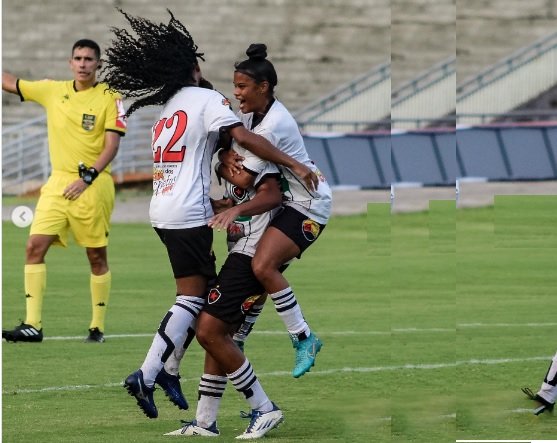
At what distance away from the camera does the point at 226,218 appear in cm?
732

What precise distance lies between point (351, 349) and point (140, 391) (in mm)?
4242

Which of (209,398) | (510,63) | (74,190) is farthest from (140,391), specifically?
(510,63)

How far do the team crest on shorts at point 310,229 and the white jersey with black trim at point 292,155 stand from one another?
3 centimetres

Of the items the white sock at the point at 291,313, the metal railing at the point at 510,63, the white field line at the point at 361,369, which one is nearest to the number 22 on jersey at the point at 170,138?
the white sock at the point at 291,313

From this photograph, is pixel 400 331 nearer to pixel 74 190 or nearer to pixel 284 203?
pixel 74 190

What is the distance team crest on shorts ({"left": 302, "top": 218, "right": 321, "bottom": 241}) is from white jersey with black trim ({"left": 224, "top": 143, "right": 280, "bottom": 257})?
18cm

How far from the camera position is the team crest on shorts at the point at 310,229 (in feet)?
24.8

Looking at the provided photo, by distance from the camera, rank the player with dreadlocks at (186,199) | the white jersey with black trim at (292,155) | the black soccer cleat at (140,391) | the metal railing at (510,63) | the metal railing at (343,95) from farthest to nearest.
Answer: the metal railing at (343,95) < the metal railing at (510,63) < the white jersey with black trim at (292,155) < the player with dreadlocks at (186,199) < the black soccer cleat at (140,391)

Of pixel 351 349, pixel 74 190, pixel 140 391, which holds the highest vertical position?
pixel 74 190

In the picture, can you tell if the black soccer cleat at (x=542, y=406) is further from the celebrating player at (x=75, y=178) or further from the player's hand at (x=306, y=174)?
the celebrating player at (x=75, y=178)

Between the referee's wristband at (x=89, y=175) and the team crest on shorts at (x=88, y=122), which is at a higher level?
the team crest on shorts at (x=88, y=122)

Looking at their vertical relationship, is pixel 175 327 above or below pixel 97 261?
above

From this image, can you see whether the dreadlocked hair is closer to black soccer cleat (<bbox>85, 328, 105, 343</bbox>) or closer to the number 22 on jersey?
the number 22 on jersey

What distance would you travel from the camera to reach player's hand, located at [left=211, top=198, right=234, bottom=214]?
7.70 metres
